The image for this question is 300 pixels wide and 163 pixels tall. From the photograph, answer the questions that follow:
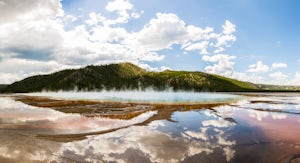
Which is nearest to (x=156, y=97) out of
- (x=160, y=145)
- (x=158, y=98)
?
(x=158, y=98)

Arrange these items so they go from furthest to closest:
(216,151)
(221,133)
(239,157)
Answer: (221,133)
(216,151)
(239,157)

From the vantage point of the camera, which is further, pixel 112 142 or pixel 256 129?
pixel 256 129

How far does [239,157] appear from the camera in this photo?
1122cm

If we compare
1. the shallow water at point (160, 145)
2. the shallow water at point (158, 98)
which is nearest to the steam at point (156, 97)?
the shallow water at point (158, 98)

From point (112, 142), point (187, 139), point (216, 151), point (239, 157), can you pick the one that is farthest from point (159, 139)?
point (239, 157)

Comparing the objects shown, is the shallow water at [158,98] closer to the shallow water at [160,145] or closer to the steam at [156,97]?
the steam at [156,97]

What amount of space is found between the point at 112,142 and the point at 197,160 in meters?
5.38

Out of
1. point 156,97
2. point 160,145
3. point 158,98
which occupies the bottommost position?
point 160,145

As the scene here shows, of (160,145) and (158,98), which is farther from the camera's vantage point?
(158,98)

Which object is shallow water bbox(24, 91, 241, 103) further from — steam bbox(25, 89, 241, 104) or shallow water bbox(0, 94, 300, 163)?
shallow water bbox(0, 94, 300, 163)

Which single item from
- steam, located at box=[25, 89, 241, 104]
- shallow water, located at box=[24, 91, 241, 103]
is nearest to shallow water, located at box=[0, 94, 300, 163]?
steam, located at box=[25, 89, 241, 104]

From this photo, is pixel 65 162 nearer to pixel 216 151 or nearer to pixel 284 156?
pixel 216 151

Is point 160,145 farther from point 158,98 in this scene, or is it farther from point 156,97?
point 156,97

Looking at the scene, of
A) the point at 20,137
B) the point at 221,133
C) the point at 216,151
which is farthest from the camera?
the point at 221,133
